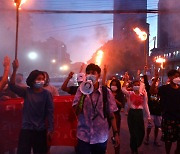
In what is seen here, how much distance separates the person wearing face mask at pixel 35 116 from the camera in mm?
3340

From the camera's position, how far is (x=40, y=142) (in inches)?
135

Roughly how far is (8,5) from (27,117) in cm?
1164

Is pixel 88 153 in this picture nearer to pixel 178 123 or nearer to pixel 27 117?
pixel 27 117

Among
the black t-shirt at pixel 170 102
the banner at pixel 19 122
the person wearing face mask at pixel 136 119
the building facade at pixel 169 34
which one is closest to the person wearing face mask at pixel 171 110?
the black t-shirt at pixel 170 102

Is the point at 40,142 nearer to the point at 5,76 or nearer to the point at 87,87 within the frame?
the point at 5,76

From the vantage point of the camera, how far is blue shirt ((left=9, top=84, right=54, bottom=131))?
3.35 meters

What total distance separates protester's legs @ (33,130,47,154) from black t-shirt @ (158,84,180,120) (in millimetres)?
2088

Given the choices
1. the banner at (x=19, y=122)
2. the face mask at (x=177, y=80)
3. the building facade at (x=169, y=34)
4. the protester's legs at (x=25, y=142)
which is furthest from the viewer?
the building facade at (x=169, y=34)

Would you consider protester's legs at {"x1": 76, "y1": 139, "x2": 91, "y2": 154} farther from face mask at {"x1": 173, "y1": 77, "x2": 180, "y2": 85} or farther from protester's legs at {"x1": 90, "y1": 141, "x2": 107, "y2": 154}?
face mask at {"x1": 173, "y1": 77, "x2": 180, "y2": 85}

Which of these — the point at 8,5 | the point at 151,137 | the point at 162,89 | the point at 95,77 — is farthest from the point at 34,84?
the point at 8,5

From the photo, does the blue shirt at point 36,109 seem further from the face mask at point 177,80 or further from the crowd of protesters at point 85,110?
the face mask at point 177,80

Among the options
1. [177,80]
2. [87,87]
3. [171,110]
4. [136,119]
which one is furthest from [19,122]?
[177,80]

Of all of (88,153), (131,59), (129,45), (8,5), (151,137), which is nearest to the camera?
(88,153)

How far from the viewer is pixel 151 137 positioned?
6652mm
